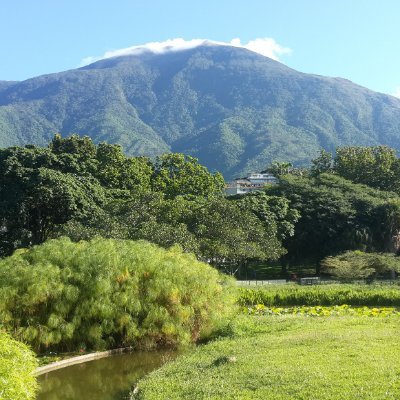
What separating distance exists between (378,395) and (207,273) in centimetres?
1197

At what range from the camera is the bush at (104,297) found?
1891 centimetres

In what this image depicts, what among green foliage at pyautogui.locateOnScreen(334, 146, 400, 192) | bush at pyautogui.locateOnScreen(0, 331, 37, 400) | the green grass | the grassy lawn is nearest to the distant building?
green foliage at pyautogui.locateOnScreen(334, 146, 400, 192)

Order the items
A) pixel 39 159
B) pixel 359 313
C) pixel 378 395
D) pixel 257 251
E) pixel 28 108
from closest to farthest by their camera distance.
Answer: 1. pixel 378 395
2. pixel 359 313
3. pixel 257 251
4. pixel 39 159
5. pixel 28 108

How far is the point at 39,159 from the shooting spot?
42.5m

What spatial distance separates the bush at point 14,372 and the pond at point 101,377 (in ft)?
17.2

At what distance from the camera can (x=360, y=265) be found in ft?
131

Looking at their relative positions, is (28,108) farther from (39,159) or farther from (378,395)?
(378,395)

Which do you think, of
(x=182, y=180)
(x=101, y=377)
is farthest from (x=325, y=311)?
(x=182, y=180)

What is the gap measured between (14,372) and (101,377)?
8.63 metres

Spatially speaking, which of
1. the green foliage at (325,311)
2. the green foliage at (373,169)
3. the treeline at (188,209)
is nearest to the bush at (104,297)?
the green foliage at (325,311)

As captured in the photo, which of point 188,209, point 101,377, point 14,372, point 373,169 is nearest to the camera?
point 14,372

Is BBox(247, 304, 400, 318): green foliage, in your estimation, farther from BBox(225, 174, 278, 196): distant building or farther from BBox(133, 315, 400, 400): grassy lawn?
BBox(225, 174, 278, 196): distant building

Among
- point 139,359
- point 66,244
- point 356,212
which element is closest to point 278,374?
point 139,359

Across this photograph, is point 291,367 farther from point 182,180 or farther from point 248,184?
point 248,184
